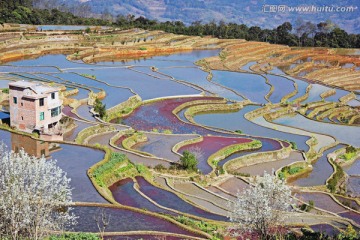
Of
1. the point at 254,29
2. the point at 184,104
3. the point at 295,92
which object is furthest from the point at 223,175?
the point at 254,29

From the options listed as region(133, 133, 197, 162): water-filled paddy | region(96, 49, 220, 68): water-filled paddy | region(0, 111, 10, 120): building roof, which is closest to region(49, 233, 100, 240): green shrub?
region(133, 133, 197, 162): water-filled paddy

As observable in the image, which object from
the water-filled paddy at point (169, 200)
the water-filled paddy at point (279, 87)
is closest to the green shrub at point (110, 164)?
the water-filled paddy at point (169, 200)

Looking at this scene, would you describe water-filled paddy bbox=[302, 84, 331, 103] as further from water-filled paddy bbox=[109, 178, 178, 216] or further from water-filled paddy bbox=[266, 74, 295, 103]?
water-filled paddy bbox=[109, 178, 178, 216]

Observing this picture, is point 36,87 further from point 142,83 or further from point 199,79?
point 199,79

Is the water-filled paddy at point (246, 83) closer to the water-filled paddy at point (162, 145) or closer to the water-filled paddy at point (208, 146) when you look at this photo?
the water-filled paddy at point (208, 146)

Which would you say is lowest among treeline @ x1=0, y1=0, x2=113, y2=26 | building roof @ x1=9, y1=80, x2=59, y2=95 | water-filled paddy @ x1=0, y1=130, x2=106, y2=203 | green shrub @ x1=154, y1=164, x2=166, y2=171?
green shrub @ x1=154, y1=164, x2=166, y2=171

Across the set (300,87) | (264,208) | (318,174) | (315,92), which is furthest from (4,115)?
(300,87)
